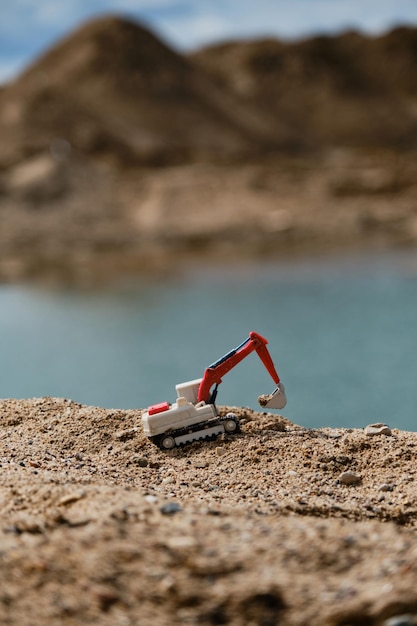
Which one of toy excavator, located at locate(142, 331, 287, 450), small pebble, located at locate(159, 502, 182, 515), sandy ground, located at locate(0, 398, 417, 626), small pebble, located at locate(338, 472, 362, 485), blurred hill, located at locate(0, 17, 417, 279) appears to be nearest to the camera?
sandy ground, located at locate(0, 398, 417, 626)

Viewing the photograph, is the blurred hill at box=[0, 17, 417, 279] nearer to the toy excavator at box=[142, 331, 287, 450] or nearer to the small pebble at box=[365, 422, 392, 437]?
the toy excavator at box=[142, 331, 287, 450]

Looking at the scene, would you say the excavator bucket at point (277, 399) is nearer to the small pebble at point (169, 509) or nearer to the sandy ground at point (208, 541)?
the sandy ground at point (208, 541)

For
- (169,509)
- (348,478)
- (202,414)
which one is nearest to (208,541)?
(169,509)

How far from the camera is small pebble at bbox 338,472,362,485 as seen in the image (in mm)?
5129

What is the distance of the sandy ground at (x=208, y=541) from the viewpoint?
310 centimetres

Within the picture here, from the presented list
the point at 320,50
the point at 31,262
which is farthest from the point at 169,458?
the point at 320,50

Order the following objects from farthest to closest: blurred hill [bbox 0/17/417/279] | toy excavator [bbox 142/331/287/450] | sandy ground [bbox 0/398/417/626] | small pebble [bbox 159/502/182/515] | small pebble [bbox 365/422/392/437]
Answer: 1. blurred hill [bbox 0/17/417/279]
2. small pebble [bbox 365/422/392/437]
3. toy excavator [bbox 142/331/287/450]
4. small pebble [bbox 159/502/182/515]
5. sandy ground [bbox 0/398/417/626]

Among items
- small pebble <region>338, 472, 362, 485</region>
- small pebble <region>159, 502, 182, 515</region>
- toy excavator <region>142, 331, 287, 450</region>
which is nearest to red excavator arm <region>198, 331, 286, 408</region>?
toy excavator <region>142, 331, 287, 450</region>

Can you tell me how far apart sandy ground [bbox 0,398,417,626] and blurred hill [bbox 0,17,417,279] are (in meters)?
19.5

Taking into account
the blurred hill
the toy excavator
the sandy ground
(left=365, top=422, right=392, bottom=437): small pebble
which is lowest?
the sandy ground

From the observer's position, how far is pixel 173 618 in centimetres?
308

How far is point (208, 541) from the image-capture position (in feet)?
11.3

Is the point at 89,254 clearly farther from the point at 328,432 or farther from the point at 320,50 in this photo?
the point at 320,50

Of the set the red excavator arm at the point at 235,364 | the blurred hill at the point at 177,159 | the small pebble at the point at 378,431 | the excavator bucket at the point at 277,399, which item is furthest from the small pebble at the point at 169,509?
the blurred hill at the point at 177,159
